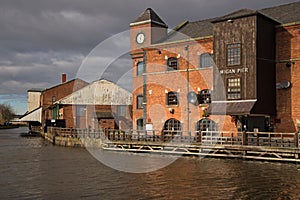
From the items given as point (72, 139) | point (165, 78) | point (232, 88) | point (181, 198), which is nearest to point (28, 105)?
point (72, 139)

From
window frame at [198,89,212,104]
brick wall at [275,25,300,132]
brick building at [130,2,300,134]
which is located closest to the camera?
brick building at [130,2,300,134]

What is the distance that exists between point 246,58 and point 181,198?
1611 centimetres

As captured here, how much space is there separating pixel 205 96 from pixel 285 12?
9162 mm

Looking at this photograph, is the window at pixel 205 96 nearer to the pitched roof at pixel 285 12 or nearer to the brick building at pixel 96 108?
the pitched roof at pixel 285 12

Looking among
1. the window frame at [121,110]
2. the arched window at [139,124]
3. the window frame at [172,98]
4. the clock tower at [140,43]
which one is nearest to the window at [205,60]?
the window frame at [172,98]

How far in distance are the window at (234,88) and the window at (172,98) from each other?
676 centimetres

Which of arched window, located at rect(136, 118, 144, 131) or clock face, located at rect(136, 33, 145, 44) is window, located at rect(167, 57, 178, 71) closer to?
clock face, located at rect(136, 33, 145, 44)

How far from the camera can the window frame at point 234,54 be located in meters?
28.7

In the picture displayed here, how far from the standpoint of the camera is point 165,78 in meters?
35.8

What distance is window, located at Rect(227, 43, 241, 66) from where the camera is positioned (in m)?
28.7

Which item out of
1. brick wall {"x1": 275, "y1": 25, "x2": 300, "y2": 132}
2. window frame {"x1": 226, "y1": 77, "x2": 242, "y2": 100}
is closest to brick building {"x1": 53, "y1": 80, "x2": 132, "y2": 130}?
window frame {"x1": 226, "y1": 77, "x2": 242, "y2": 100}

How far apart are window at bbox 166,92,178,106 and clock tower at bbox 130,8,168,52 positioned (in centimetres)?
637

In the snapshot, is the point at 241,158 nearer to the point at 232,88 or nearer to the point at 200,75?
the point at 232,88

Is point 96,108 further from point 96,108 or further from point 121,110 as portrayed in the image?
point 121,110
